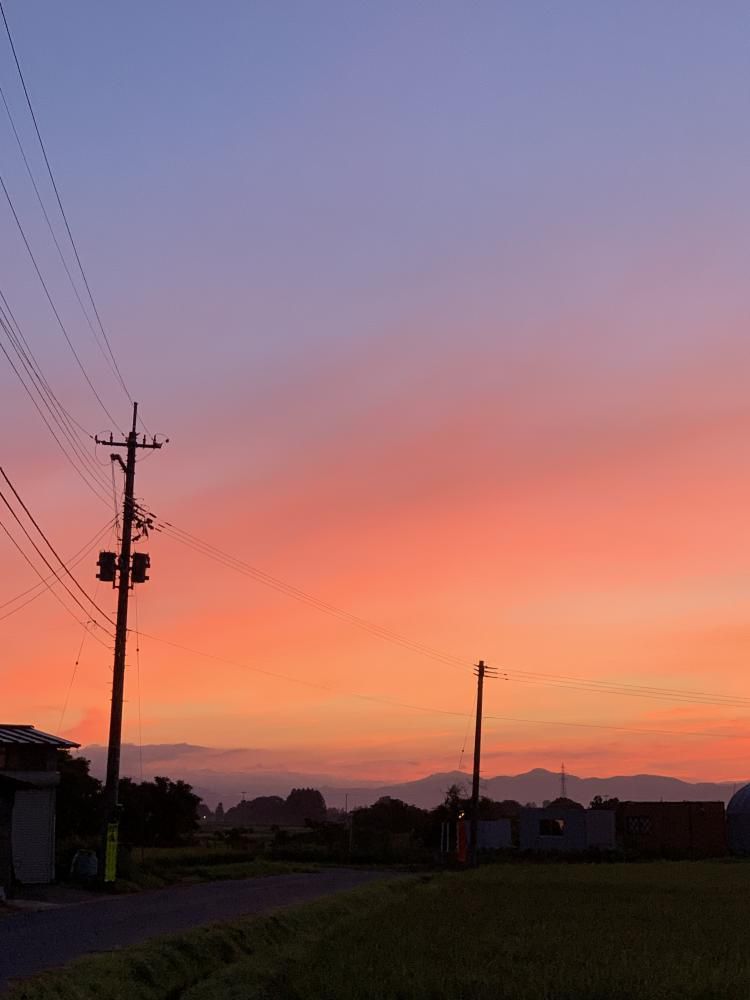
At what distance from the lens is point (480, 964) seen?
849 inches

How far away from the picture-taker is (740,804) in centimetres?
9981

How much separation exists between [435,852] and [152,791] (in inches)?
809

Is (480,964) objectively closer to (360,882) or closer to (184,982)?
(184,982)

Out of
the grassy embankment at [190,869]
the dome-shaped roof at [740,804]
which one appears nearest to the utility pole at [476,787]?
the grassy embankment at [190,869]

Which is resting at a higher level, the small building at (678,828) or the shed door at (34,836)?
the shed door at (34,836)

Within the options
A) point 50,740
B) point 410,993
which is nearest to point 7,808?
point 50,740

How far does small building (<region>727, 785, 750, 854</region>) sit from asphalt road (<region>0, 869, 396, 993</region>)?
193 feet

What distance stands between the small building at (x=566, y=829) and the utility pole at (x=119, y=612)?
5325 cm

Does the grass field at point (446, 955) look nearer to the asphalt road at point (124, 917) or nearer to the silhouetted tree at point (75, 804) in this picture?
the asphalt road at point (124, 917)

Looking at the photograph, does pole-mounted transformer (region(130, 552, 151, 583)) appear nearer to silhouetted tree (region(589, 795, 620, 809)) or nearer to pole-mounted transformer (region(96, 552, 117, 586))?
pole-mounted transformer (region(96, 552, 117, 586))

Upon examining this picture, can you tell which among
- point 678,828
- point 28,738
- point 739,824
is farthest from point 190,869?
point 739,824

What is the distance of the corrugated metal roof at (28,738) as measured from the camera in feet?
138

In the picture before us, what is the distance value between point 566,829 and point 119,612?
5837 cm

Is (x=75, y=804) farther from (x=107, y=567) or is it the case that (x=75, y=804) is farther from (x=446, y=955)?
(x=446, y=955)
